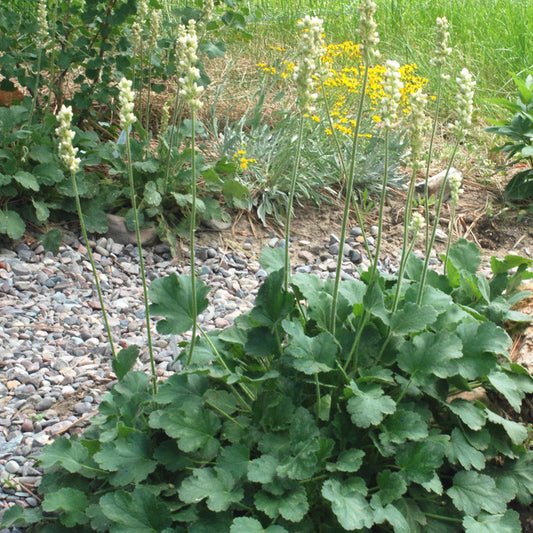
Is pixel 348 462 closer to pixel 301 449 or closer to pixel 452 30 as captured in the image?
pixel 301 449

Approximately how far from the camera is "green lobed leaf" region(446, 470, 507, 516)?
5.82 feet

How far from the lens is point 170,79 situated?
4906mm

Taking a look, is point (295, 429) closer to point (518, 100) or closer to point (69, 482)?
point (69, 482)

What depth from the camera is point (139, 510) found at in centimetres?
169

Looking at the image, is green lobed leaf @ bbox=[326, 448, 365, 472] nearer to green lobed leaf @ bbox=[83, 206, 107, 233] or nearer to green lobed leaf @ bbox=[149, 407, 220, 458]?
green lobed leaf @ bbox=[149, 407, 220, 458]

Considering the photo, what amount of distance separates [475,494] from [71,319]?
5.85ft

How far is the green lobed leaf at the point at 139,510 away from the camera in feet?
5.48

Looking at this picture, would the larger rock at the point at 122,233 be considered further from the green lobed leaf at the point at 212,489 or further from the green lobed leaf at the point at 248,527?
the green lobed leaf at the point at 248,527

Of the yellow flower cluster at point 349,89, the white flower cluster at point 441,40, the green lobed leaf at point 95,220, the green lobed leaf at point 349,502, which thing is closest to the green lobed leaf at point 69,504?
the green lobed leaf at point 349,502

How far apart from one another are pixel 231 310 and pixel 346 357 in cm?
113

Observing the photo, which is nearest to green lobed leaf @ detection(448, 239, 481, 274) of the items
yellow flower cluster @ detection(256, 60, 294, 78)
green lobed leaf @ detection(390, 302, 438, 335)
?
green lobed leaf @ detection(390, 302, 438, 335)

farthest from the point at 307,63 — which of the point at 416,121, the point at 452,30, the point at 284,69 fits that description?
the point at 452,30

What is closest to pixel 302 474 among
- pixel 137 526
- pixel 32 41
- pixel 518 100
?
Result: pixel 137 526

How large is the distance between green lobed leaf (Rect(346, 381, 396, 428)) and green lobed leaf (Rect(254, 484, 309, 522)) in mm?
221
